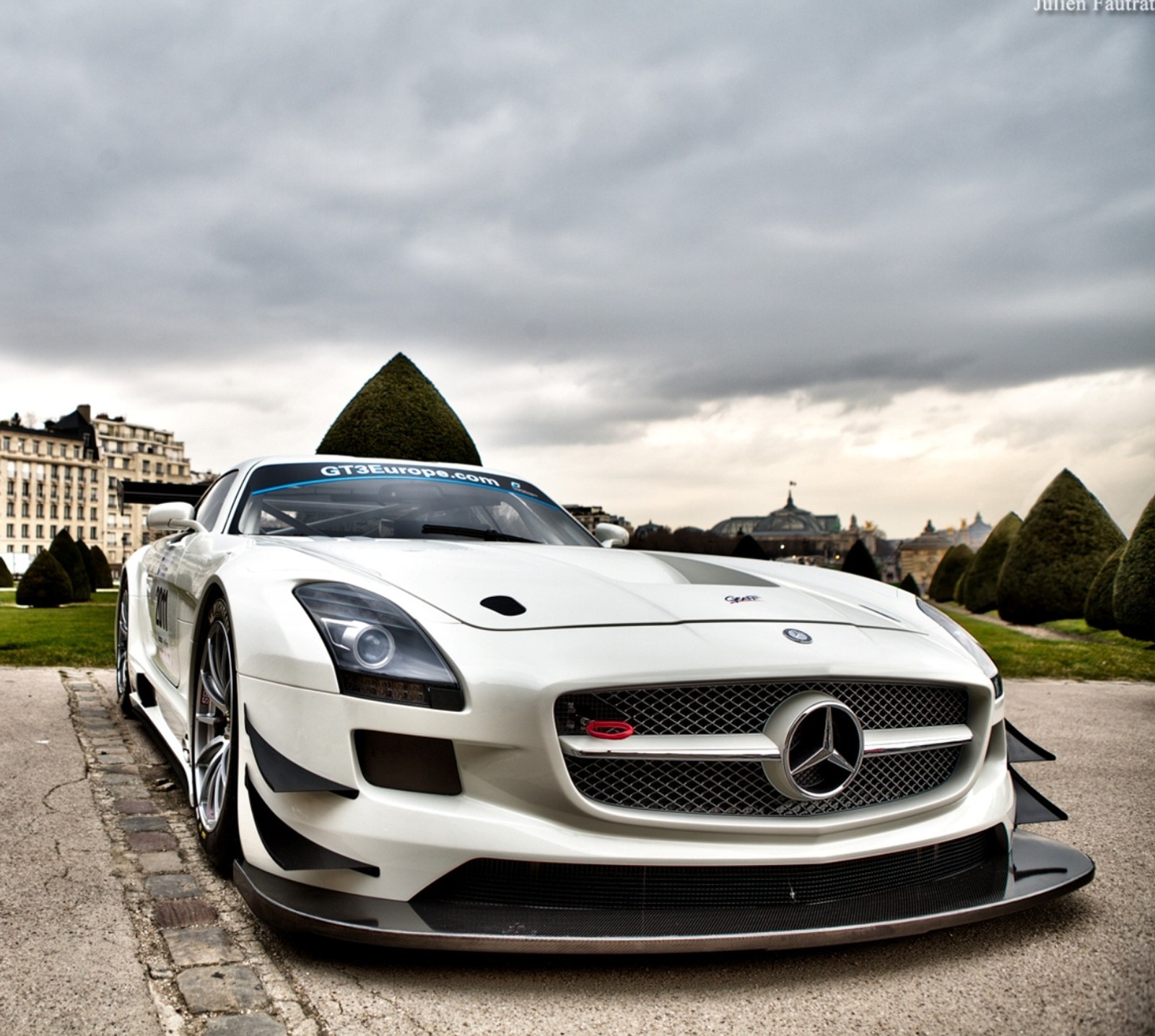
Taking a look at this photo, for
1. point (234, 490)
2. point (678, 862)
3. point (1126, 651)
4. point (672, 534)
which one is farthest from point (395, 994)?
point (672, 534)

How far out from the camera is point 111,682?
6934mm

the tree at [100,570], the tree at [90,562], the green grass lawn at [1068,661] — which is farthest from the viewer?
the tree at [100,570]

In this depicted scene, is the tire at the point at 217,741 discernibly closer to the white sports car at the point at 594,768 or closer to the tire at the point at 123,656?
the white sports car at the point at 594,768

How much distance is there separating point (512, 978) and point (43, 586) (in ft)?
73.9

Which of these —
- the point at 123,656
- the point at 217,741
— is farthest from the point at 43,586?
the point at 217,741

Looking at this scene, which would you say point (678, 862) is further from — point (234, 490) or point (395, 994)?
point (234, 490)

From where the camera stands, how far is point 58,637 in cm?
1120

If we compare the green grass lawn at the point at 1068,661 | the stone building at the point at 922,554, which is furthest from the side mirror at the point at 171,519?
the stone building at the point at 922,554

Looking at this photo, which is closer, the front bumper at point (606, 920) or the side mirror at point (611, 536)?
the front bumper at point (606, 920)

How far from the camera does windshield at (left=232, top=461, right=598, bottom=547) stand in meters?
3.64

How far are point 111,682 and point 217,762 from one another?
15.9 ft

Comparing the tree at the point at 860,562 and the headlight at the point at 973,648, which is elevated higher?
the headlight at the point at 973,648

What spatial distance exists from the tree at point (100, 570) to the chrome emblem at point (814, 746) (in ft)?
141

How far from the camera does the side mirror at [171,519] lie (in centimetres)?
388
